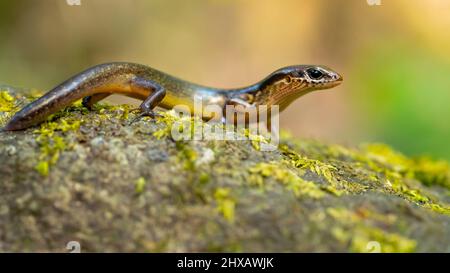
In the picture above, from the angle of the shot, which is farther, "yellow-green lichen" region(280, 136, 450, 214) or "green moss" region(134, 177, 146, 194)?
"yellow-green lichen" region(280, 136, 450, 214)

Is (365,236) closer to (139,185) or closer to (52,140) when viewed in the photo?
(139,185)

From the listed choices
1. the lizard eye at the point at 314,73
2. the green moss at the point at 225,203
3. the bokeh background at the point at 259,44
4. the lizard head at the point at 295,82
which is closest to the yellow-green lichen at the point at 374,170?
the lizard head at the point at 295,82

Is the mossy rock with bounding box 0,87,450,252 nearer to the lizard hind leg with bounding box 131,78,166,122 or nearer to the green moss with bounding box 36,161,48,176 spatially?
the green moss with bounding box 36,161,48,176

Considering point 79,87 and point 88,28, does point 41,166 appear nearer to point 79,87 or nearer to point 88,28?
point 79,87

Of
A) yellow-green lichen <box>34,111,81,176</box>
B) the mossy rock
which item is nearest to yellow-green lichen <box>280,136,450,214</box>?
the mossy rock

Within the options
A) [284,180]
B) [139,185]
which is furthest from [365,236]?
[139,185]

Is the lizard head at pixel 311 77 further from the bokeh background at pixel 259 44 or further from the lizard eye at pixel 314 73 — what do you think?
the bokeh background at pixel 259 44

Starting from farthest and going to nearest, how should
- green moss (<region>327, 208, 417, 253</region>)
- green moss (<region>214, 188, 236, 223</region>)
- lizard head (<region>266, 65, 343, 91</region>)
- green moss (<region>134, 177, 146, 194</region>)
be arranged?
lizard head (<region>266, 65, 343, 91</region>) → green moss (<region>134, 177, 146, 194</region>) → green moss (<region>214, 188, 236, 223</region>) → green moss (<region>327, 208, 417, 253</region>)
